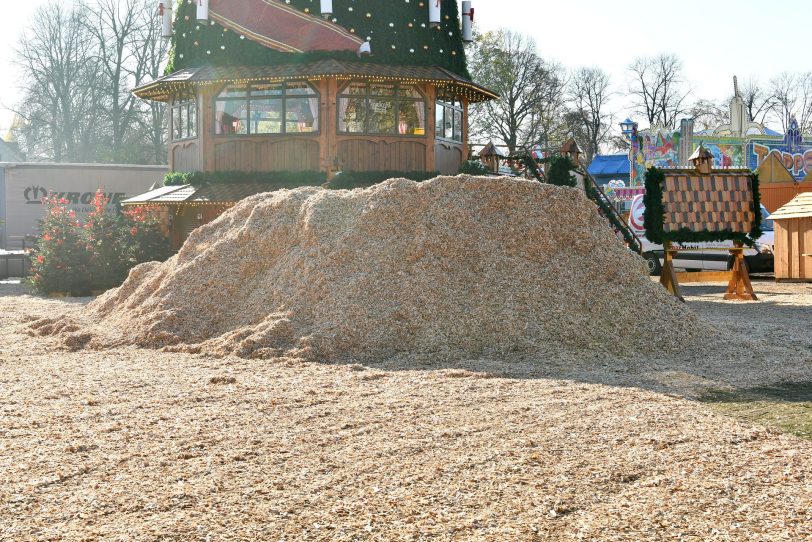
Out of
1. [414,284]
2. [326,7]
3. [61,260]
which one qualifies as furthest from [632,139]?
[414,284]

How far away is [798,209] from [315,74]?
460 inches

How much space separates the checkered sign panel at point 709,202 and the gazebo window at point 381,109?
26.9ft

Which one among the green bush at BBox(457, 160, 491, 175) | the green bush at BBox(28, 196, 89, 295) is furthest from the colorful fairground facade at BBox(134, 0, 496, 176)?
the green bush at BBox(28, 196, 89, 295)

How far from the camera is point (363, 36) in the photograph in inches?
901

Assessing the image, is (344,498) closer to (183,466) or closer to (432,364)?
(183,466)

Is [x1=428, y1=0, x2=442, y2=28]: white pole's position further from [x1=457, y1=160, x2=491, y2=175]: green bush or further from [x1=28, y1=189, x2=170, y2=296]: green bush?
[x1=28, y1=189, x2=170, y2=296]: green bush

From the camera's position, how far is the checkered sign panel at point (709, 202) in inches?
643

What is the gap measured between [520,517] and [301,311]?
20.4ft

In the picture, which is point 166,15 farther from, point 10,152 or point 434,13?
point 10,152

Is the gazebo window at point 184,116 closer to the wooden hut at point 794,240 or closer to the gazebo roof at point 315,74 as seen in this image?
the gazebo roof at point 315,74

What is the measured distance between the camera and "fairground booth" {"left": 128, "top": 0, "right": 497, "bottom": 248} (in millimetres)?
22312

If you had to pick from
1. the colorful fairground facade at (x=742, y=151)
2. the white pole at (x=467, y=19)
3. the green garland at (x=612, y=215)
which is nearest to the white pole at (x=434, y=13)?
the white pole at (x=467, y=19)

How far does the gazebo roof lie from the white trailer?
7209 millimetres

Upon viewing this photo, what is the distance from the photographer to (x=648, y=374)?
27.2 feet
